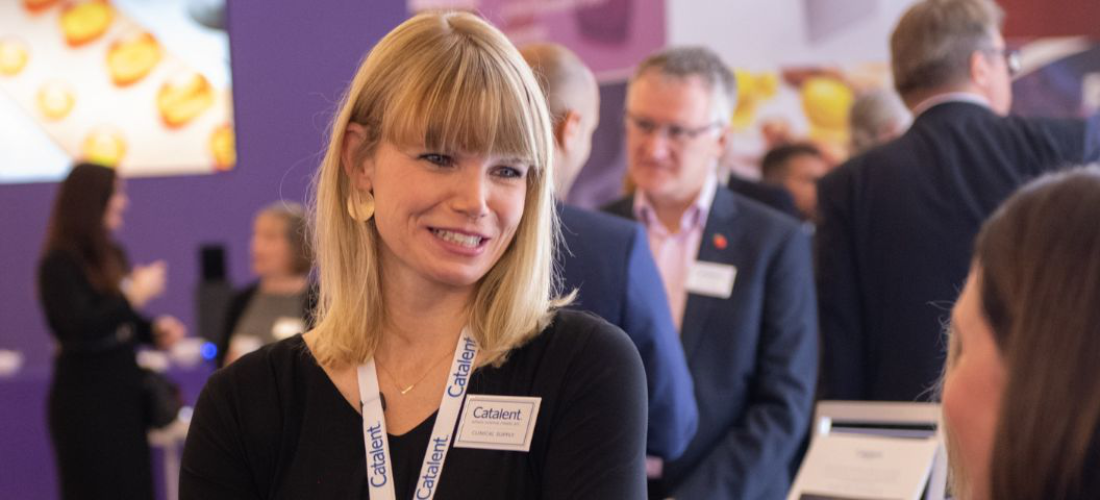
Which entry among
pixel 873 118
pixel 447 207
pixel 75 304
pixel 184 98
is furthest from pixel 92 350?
pixel 447 207

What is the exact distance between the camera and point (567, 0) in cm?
643

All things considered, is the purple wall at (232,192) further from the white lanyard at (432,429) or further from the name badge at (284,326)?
the white lanyard at (432,429)

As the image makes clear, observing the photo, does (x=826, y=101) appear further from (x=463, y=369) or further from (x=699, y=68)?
(x=463, y=369)

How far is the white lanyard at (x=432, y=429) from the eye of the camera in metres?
1.56

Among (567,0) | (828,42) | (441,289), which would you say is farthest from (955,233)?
(567,0)

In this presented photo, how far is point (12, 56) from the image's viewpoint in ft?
23.6

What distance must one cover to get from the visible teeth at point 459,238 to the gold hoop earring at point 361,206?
15 cm

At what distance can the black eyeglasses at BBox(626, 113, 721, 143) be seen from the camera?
3152 millimetres

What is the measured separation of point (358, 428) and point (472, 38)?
0.55m

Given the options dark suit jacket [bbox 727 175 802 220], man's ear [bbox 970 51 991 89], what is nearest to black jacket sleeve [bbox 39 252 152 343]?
dark suit jacket [bbox 727 175 802 220]

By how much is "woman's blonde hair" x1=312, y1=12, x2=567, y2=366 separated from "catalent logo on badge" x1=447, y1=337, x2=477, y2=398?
0.02 meters

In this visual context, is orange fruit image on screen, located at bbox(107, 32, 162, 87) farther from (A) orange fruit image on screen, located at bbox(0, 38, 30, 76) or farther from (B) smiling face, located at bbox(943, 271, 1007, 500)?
(B) smiling face, located at bbox(943, 271, 1007, 500)

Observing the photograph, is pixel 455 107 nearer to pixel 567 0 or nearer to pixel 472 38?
pixel 472 38

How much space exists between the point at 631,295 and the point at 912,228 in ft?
3.91
